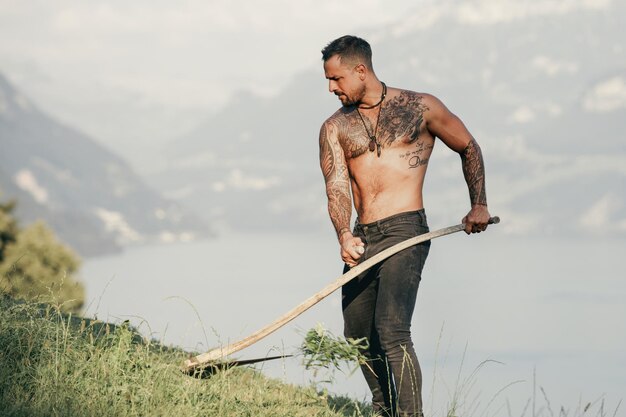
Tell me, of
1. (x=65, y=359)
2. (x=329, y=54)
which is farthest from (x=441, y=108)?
(x=65, y=359)

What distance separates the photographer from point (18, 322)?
708 centimetres

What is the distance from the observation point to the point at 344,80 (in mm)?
6973

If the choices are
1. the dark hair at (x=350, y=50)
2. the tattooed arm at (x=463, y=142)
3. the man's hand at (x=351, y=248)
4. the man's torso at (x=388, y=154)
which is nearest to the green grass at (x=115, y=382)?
the man's hand at (x=351, y=248)

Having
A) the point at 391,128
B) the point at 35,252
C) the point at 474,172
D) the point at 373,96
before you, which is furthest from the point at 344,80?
the point at 35,252

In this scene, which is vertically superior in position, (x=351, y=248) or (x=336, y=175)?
(x=336, y=175)

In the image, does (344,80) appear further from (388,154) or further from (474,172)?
(474,172)

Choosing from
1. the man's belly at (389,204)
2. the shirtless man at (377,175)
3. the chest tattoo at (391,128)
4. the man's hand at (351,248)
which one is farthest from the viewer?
the chest tattoo at (391,128)

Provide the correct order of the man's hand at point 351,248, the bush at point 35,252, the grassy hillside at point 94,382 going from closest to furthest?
the grassy hillside at point 94,382
the man's hand at point 351,248
the bush at point 35,252

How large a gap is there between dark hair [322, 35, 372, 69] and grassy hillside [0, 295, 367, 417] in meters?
2.32

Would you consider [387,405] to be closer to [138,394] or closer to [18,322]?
[138,394]

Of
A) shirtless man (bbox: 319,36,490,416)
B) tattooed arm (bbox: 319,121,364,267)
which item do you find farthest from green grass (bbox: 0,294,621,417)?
tattooed arm (bbox: 319,121,364,267)

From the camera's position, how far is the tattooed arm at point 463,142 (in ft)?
23.2

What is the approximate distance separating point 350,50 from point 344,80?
0.21 m

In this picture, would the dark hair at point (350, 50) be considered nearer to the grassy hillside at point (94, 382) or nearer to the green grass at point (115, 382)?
the green grass at point (115, 382)
